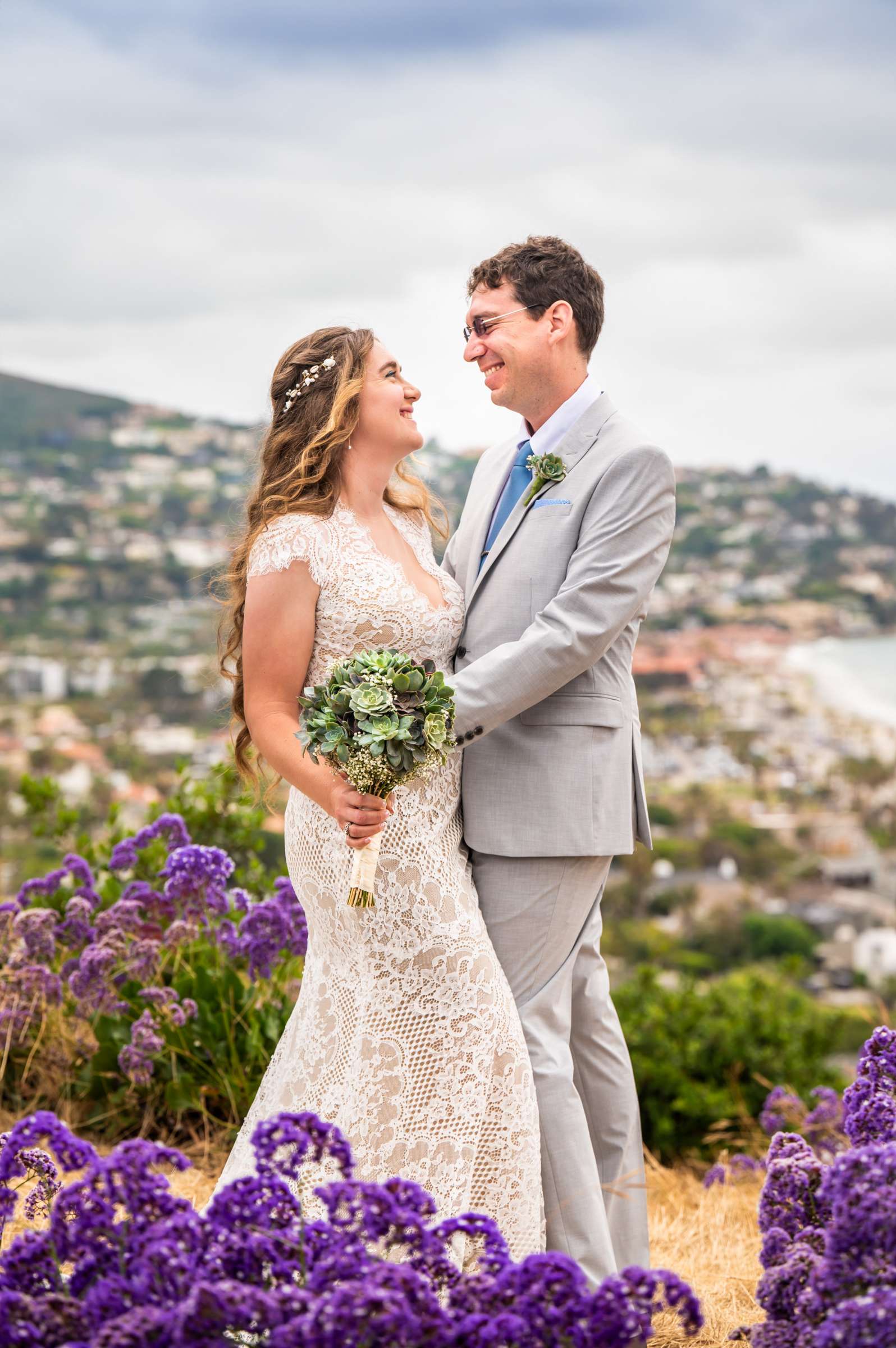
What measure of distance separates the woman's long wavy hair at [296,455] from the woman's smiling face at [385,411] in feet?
0.07

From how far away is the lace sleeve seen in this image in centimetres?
313

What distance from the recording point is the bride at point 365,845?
2.93 metres

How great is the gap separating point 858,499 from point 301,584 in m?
37.9

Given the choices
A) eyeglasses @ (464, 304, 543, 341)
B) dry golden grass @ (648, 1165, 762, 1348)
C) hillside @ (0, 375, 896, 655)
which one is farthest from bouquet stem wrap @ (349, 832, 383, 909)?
hillside @ (0, 375, 896, 655)

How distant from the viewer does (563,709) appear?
3.23 meters

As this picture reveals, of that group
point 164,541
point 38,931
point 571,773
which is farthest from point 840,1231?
point 164,541

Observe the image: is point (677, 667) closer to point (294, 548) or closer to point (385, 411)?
point (385, 411)

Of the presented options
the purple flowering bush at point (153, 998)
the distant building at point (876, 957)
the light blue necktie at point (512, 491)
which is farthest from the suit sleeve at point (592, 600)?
the distant building at point (876, 957)

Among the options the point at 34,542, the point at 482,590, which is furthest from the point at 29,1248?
the point at 34,542

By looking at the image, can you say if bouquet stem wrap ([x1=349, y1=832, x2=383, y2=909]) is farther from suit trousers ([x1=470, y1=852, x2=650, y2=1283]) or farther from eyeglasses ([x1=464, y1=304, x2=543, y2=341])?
eyeglasses ([x1=464, y1=304, x2=543, y2=341])

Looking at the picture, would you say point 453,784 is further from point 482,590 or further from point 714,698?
point 714,698

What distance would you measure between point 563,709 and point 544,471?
628 millimetres

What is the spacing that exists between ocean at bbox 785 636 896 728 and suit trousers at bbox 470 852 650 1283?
1180 inches

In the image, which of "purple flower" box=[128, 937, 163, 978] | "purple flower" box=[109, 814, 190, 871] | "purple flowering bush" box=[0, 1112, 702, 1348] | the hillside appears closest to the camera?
"purple flowering bush" box=[0, 1112, 702, 1348]
